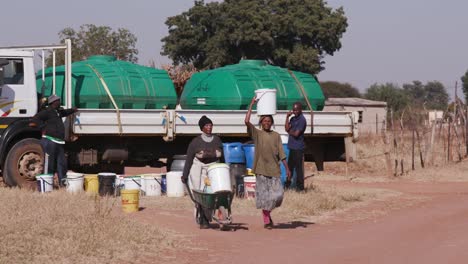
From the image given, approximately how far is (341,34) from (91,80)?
33.8m

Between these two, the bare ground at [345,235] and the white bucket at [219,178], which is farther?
the white bucket at [219,178]

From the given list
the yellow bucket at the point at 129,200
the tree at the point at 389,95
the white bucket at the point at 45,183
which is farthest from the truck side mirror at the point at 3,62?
the tree at the point at 389,95

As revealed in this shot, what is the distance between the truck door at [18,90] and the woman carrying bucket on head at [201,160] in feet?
18.0

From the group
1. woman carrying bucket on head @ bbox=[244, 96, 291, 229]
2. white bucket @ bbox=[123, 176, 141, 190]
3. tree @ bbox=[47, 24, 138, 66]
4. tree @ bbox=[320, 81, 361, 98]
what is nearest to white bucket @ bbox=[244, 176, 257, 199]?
white bucket @ bbox=[123, 176, 141, 190]

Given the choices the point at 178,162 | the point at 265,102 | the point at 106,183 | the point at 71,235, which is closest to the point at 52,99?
the point at 106,183

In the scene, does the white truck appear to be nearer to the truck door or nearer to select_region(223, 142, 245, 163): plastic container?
the truck door

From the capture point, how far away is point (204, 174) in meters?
11.7

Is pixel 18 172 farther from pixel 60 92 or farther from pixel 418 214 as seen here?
pixel 418 214

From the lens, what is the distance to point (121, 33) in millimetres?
47031

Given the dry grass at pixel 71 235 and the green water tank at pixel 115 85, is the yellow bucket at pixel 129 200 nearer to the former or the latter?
the dry grass at pixel 71 235

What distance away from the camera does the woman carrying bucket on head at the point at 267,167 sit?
11.9 m

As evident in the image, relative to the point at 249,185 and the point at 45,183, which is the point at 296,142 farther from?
the point at 45,183

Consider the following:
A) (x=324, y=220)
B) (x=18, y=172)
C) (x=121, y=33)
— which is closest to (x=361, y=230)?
(x=324, y=220)

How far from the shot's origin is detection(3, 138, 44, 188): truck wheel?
15953mm
